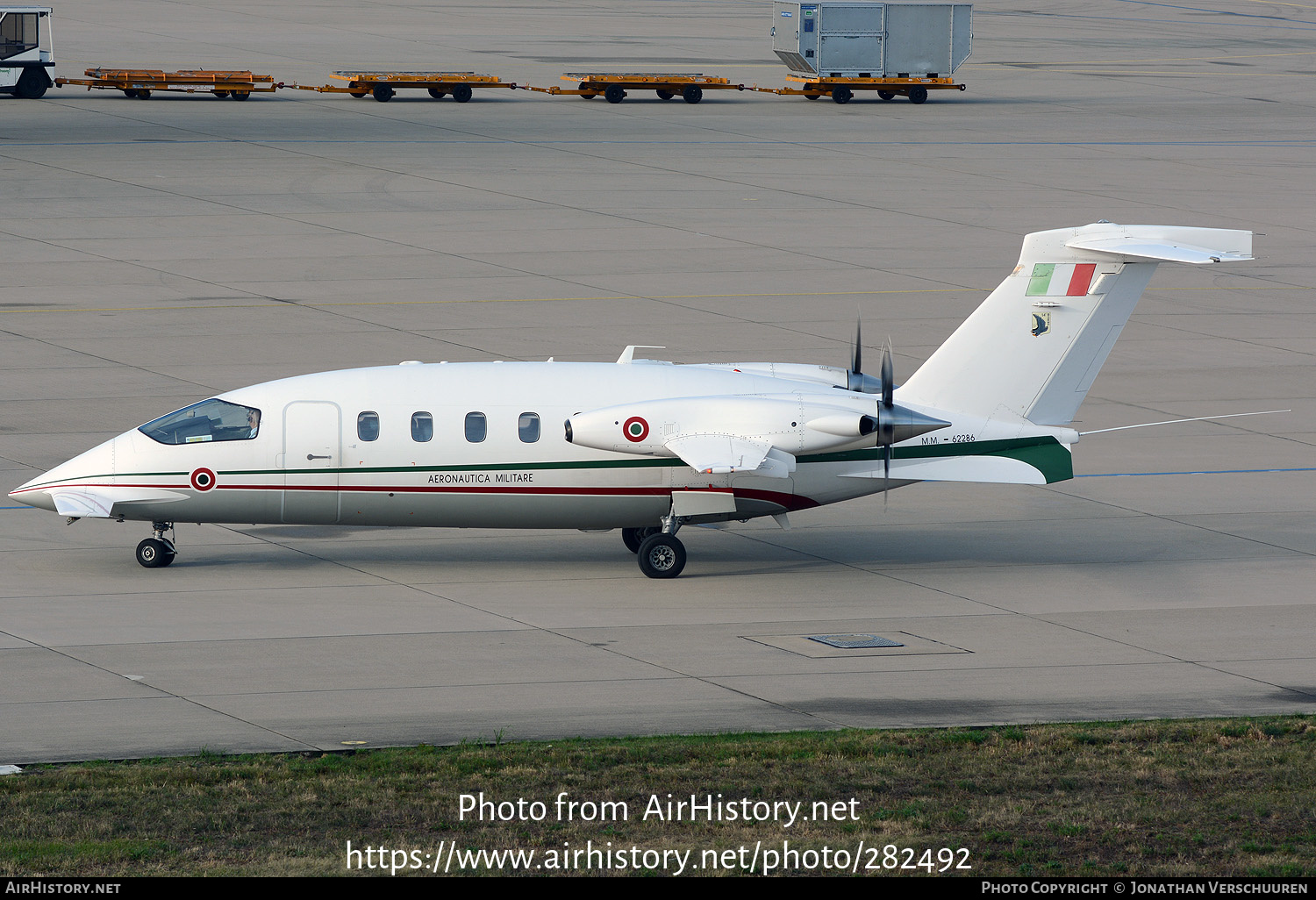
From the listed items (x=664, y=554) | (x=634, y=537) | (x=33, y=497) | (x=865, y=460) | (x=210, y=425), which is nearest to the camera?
(x=33, y=497)

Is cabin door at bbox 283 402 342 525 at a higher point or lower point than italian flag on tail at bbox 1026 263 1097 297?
lower

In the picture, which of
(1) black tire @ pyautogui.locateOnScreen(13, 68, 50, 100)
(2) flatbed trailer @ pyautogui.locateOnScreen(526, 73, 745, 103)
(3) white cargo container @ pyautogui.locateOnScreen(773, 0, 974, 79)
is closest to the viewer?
(1) black tire @ pyautogui.locateOnScreen(13, 68, 50, 100)

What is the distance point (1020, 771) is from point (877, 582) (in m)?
9.50

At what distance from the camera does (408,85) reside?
75.5m

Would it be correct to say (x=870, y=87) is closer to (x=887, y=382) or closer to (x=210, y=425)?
(x=887, y=382)

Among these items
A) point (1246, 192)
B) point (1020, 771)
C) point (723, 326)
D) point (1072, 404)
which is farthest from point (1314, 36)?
point (1020, 771)

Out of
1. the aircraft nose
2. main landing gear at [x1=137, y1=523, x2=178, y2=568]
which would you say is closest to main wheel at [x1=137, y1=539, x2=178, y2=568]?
main landing gear at [x1=137, y1=523, x2=178, y2=568]

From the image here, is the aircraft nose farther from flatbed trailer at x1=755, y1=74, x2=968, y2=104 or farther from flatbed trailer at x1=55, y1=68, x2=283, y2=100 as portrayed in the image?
flatbed trailer at x1=755, y1=74, x2=968, y2=104

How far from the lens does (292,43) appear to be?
94.4m

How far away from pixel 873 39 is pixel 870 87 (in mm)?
2255

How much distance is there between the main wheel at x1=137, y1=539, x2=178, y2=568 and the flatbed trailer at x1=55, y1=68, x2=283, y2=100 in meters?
49.4

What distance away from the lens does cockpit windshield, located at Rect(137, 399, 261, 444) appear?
90.1 ft

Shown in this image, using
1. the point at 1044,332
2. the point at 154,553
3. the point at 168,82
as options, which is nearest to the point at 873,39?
the point at 168,82

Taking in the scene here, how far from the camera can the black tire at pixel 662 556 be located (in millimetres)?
27688
